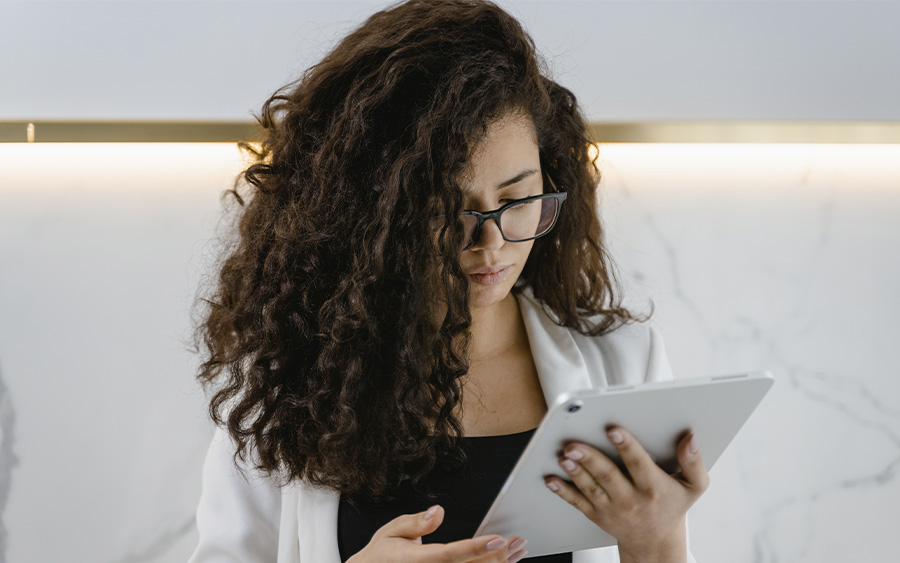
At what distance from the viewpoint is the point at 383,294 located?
847 mm

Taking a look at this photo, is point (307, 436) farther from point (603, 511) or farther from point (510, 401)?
point (603, 511)

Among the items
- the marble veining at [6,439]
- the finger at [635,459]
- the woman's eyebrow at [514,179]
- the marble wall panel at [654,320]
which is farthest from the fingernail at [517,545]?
the marble veining at [6,439]

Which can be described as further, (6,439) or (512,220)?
(6,439)

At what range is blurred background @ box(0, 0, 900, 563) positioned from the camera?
112 centimetres

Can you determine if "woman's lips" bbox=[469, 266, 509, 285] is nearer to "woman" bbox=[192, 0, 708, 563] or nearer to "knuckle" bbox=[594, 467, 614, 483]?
"woman" bbox=[192, 0, 708, 563]

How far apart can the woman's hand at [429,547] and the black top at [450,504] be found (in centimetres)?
14

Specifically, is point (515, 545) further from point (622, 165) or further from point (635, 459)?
point (622, 165)

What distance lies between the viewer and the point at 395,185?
0.80 metres

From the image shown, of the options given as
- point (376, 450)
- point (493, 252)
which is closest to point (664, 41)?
point (493, 252)

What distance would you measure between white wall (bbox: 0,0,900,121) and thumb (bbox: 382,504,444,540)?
66 cm

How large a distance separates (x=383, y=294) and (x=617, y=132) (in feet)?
1.65

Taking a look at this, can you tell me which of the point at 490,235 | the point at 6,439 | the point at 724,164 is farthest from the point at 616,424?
the point at 6,439

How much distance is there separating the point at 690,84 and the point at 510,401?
0.56m

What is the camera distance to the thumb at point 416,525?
0.68m
